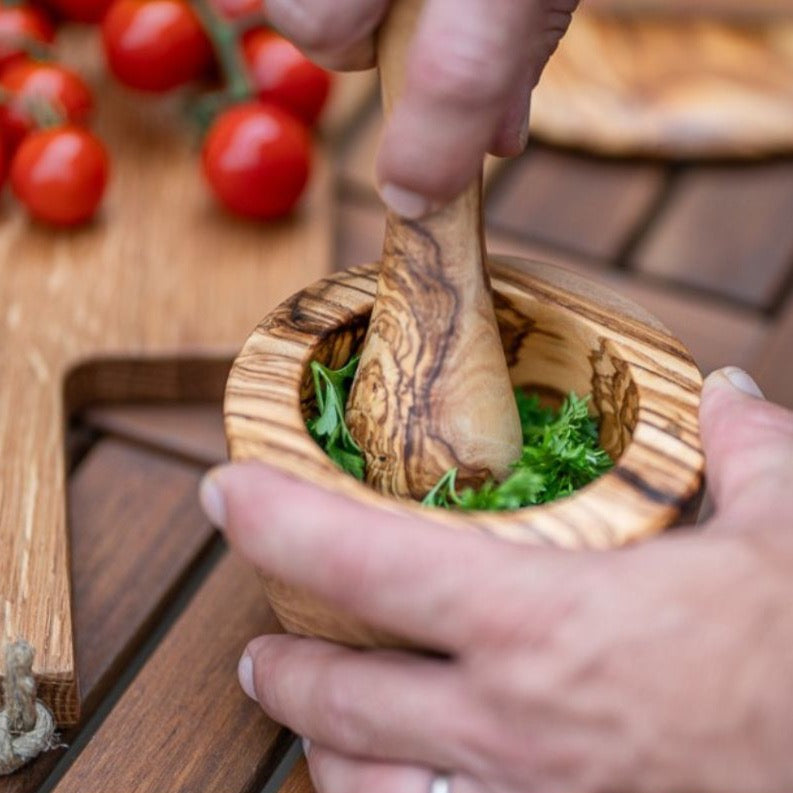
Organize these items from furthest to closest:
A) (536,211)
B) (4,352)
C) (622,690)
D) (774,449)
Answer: (536,211) < (4,352) < (774,449) < (622,690)

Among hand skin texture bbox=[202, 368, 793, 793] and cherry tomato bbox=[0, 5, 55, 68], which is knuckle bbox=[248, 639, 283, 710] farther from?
cherry tomato bbox=[0, 5, 55, 68]

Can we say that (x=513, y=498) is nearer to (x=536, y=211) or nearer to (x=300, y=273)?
(x=300, y=273)

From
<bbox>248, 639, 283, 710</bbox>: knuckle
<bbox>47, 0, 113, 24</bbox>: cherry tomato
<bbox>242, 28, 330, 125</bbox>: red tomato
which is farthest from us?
<bbox>47, 0, 113, 24</bbox>: cherry tomato

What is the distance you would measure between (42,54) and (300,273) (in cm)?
42

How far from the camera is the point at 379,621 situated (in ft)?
2.41

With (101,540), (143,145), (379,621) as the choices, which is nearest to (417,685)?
(379,621)

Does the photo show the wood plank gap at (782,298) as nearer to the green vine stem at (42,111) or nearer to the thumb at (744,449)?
the thumb at (744,449)

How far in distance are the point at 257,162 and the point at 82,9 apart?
42 centimetres

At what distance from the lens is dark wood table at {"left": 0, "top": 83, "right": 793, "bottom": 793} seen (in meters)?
0.90

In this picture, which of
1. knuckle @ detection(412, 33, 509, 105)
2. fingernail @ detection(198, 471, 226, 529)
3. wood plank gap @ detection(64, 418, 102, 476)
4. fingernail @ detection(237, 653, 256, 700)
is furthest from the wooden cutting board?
knuckle @ detection(412, 33, 509, 105)

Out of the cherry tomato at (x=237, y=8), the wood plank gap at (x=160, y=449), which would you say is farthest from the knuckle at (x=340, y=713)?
the cherry tomato at (x=237, y=8)

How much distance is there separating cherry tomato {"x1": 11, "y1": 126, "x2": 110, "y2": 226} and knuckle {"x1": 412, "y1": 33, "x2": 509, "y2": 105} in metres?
0.67

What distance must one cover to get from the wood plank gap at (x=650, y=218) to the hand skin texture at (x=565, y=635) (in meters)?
0.62

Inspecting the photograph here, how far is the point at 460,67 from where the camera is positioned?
27.9 inches
